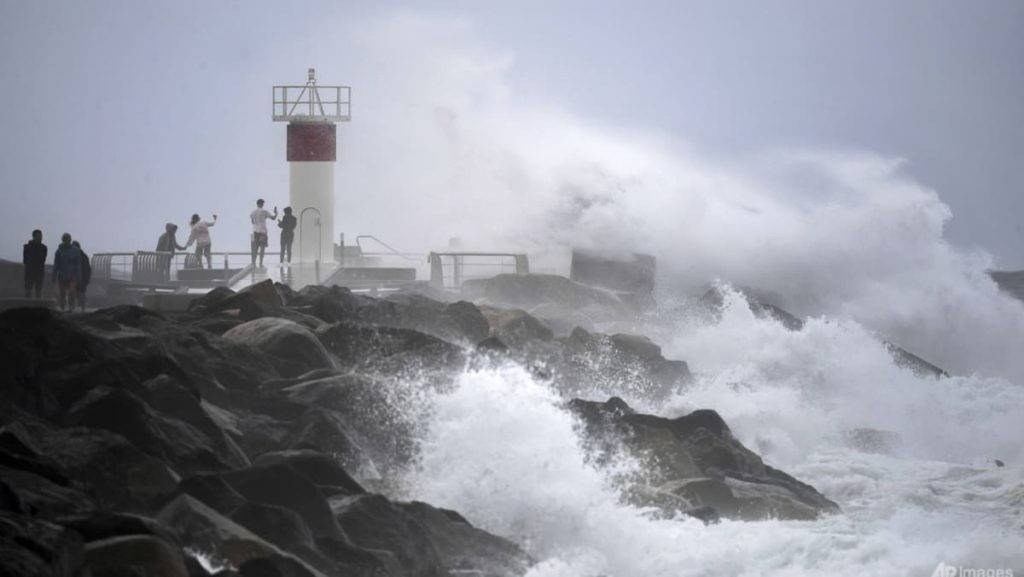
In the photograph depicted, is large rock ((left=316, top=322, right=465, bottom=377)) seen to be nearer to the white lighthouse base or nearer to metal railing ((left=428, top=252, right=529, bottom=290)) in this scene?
metal railing ((left=428, top=252, right=529, bottom=290))

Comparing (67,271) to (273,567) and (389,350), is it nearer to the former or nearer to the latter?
(389,350)

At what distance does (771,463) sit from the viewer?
1550 cm

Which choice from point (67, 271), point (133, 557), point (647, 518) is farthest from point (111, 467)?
point (67, 271)

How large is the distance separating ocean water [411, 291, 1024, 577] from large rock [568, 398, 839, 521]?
22 centimetres

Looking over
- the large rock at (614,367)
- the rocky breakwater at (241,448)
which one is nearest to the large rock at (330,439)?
the rocky breakwater at (241,448)

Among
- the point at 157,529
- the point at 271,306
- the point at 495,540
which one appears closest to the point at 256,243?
the point at 271,306

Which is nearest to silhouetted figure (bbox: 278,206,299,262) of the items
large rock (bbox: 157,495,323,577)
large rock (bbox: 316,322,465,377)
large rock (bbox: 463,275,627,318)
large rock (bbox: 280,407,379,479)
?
large rock (bbox: 463,275,627,318)

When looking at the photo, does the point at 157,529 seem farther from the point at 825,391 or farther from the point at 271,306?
the point at 825,391

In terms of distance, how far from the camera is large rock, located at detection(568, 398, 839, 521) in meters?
11.1

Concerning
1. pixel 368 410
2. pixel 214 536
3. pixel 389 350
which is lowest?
pixel 214 536

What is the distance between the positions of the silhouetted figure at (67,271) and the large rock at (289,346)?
469cm

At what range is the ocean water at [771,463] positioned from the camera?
9852mm

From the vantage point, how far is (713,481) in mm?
11305

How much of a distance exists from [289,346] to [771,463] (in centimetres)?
509
